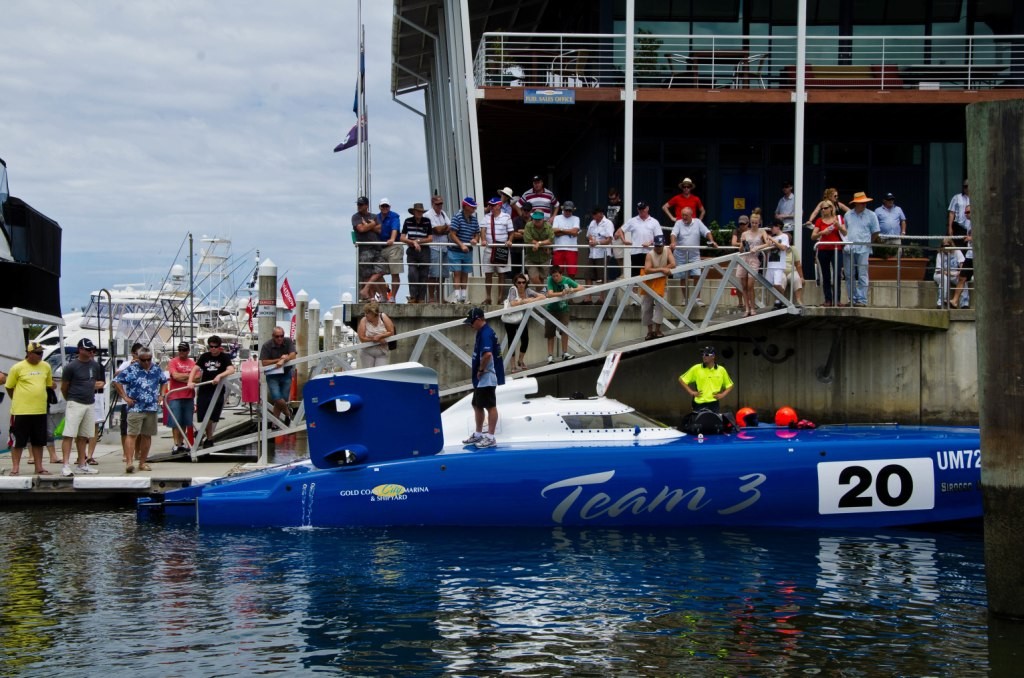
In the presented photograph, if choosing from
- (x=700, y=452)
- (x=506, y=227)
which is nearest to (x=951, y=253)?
(x=506, y=227)

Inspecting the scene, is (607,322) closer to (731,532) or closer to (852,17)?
(731,532)

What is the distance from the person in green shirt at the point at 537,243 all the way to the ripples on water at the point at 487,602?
6.25 meters

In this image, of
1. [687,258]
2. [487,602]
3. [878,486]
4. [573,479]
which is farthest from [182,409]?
[878,486]

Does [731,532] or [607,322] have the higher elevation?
[607,322]

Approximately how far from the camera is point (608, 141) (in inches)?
856

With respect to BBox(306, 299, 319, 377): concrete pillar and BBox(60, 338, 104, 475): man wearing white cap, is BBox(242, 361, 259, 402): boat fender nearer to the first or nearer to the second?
BBox(60, 338, 104, 475): man wearing white cap

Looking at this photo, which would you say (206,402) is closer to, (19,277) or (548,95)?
(19,277)

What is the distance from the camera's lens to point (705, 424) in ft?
42.4

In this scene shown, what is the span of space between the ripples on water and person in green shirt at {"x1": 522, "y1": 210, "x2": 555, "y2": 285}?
6.25 meters

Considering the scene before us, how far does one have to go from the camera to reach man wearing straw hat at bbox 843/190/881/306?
17359 mm

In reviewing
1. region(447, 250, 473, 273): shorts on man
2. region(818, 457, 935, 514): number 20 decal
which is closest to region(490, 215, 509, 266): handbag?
region(447, 250, 473, 273): shorts on man

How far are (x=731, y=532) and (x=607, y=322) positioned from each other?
6.02 meters

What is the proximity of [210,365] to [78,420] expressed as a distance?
2.09 m

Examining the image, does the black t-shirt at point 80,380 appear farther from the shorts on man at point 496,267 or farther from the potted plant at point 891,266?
the potted plant at point 891,266
